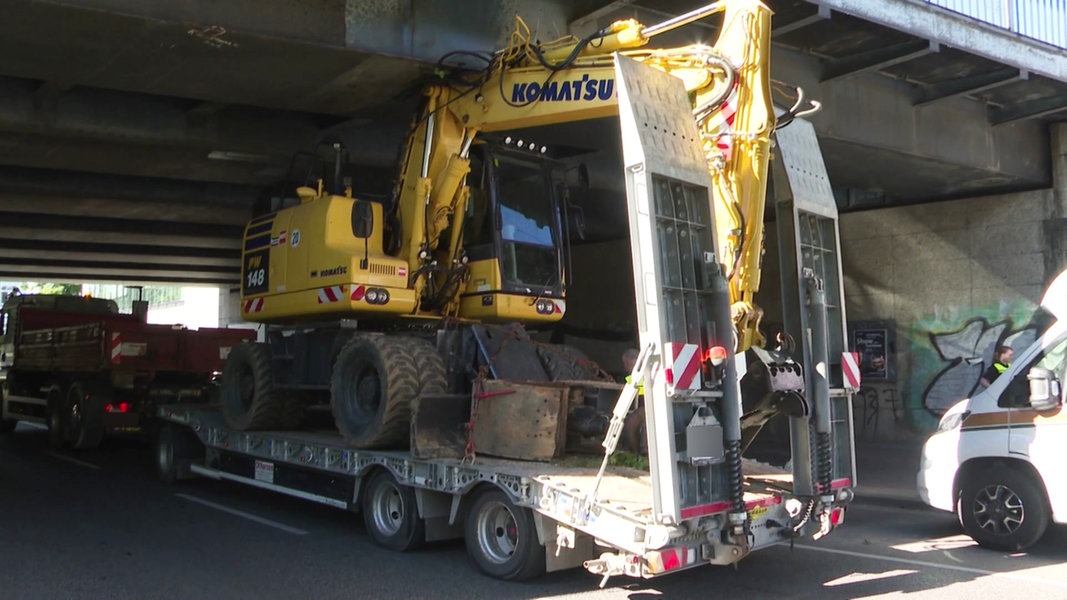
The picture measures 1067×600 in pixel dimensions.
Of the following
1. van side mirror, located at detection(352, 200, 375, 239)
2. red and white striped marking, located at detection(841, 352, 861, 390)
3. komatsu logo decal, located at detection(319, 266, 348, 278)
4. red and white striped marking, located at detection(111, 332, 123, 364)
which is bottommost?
red and white striped marking, located at detection(841, 352, 861, 390)

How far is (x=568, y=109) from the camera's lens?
8820 mm

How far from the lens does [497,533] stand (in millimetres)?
7469

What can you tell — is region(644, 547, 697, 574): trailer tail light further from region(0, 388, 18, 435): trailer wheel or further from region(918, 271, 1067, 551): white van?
region(0, 388, 18, 435): trailer wheel

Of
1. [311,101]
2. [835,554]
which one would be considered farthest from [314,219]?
[835,554]

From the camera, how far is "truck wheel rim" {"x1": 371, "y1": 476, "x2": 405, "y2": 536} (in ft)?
27.9

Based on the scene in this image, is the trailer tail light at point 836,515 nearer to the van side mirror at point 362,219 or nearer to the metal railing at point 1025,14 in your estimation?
the van side mirror at point 362,219

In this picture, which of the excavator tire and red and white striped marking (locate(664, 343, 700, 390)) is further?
the excavator tire

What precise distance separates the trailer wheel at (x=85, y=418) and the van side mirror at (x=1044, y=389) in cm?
1467

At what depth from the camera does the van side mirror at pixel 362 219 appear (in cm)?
983

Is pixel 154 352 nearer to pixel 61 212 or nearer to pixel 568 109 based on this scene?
pixel 61 212

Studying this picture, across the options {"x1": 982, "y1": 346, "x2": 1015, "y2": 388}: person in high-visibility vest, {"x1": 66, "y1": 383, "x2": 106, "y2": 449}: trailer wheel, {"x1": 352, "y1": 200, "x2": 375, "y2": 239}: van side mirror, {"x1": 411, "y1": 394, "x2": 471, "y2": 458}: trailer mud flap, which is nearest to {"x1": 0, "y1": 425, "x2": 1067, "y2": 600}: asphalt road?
{"x1": 411, "y1": 394, "x2": 471, "y2": 458}: trailer mud flap

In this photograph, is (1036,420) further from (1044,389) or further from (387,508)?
(387,508)

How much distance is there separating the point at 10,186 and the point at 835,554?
15041 mm

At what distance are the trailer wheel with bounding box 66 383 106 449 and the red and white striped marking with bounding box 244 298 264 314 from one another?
6553 millimetres
